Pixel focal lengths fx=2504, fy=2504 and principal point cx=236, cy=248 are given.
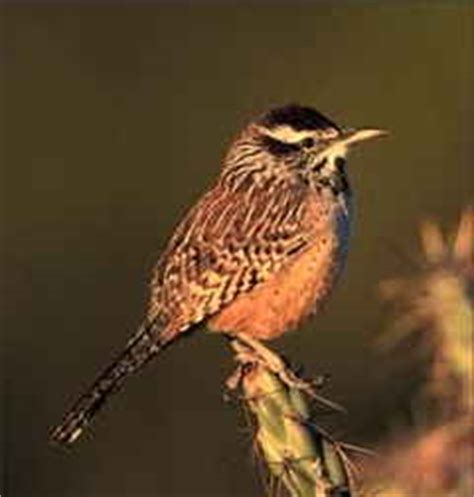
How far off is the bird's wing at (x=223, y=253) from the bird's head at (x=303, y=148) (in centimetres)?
8

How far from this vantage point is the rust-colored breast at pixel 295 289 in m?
4.70

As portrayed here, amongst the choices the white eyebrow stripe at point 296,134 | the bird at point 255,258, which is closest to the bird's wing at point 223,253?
the bird at point 255,258

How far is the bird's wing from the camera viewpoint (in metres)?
4.76

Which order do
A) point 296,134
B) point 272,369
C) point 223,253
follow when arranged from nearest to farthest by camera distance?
point 272,369, point 223,253, point 296,134

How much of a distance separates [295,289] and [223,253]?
0.58 feet

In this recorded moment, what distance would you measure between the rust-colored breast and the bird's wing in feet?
0.07

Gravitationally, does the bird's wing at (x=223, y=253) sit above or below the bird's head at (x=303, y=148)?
below

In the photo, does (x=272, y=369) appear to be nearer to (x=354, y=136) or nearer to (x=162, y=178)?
(x=354, y=136)

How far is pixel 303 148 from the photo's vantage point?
4.95 metres

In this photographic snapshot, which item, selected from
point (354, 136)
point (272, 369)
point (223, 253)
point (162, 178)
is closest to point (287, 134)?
point (354, 136)

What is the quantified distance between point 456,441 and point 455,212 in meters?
7.06

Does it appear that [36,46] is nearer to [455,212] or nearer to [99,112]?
[99,112]

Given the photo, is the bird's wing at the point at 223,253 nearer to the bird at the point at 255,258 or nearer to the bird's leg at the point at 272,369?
the bird at the point at 255,258

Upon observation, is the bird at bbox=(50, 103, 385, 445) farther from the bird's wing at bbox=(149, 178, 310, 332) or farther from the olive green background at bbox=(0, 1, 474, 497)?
→ the olive green background at bbox=(0, 1, 474, 497)
